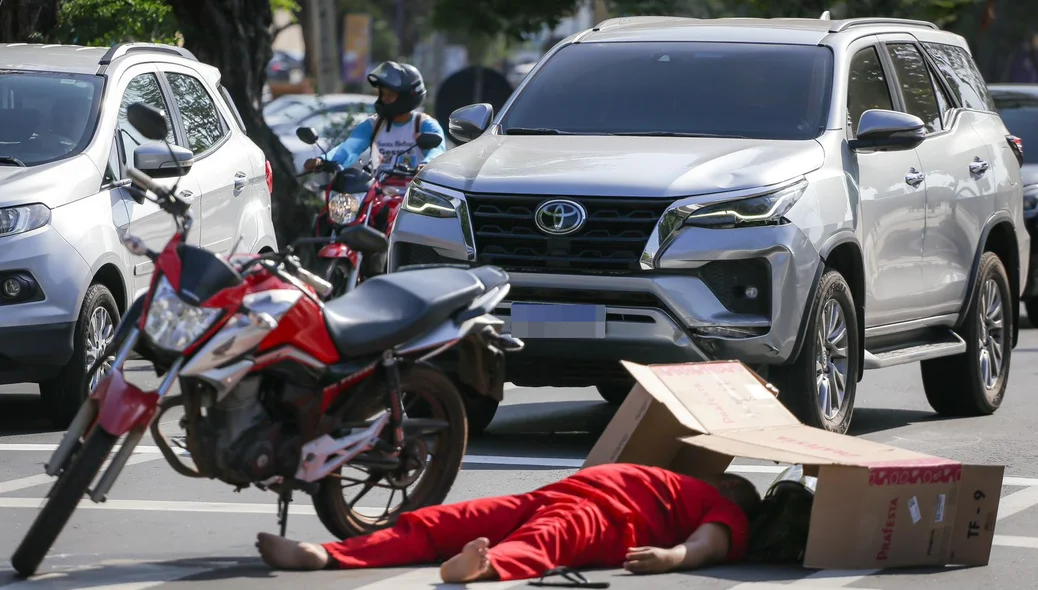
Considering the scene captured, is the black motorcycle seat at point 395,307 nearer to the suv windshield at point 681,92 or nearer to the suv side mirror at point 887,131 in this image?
the suv windshield at point 681,92

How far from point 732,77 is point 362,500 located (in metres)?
3.60

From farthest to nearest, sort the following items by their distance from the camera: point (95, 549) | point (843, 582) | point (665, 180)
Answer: point (665, 180) < point (95, 549) < point (843, 582)

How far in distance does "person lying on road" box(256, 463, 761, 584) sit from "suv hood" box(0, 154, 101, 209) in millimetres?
3398

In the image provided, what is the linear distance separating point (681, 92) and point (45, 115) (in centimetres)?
318

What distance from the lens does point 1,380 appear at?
8312mm

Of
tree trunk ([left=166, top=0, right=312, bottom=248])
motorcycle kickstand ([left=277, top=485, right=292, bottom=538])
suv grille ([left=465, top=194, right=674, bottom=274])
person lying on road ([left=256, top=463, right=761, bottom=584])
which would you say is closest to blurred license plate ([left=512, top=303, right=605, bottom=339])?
suv grille ([left=465, top=194, right=674, bottom=274])

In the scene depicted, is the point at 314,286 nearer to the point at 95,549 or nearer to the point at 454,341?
the point at 454,341

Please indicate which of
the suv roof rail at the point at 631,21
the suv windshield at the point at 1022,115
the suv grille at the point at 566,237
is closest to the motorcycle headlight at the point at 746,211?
the suv grille at the point at 566,237

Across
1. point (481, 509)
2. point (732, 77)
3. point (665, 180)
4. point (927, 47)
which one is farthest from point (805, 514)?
point (927, 47)

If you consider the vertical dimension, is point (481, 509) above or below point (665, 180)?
below

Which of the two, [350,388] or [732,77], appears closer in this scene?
[350,388]

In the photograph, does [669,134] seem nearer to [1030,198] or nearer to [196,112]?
[196,112]

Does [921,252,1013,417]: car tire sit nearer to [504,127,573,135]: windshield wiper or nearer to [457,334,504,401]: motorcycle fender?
[504,127,573,135]: windshield wiper

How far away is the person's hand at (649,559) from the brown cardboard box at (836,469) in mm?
403
